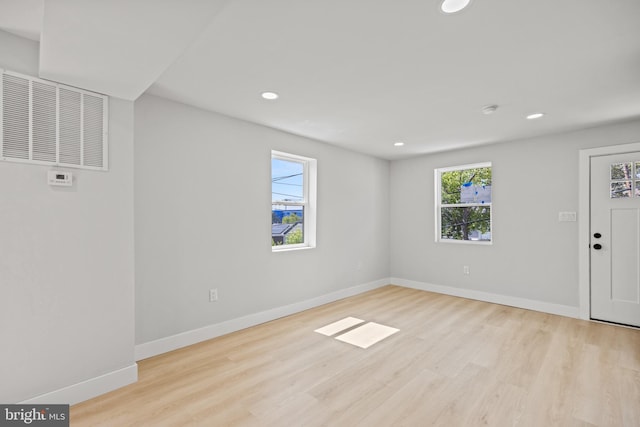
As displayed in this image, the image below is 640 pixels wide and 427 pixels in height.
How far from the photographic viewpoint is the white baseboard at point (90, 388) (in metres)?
1.93

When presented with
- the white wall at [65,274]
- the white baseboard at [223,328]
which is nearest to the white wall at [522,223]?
the white baseboard at [223,328]

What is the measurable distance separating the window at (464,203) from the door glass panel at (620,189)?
1.37 m

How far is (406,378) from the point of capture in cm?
236

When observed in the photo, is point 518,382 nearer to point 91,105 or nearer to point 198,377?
point 198,377

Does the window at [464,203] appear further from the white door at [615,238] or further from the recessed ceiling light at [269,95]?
the recessed ceiling light at [269,95]

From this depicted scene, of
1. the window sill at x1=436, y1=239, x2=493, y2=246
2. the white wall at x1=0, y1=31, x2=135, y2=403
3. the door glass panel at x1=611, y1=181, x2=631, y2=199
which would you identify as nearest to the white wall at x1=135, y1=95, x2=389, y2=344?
the white wall at x1=0, y1=31, x2=135, y2=403

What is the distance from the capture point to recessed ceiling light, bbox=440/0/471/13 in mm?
1541

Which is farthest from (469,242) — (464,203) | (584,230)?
(584,230)

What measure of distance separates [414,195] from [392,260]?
1.30 m

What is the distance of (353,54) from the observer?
6.78 ft

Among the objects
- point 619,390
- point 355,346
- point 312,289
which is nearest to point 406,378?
point 355,346

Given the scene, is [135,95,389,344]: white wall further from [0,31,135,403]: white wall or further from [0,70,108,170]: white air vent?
[0,70,108,170]: white air vent

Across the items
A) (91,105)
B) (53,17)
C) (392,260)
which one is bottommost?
(392,260)

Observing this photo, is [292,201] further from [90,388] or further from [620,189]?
[620,189]
